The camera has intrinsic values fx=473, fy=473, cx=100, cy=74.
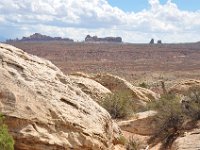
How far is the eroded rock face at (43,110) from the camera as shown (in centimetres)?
1049

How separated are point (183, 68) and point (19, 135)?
6987 cm

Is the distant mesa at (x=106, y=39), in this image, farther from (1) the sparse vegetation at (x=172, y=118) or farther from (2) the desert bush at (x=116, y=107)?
(1) the sparse vegetation at (x=172, y=118)

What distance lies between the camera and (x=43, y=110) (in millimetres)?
10906

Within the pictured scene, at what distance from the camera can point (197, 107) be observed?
57.9 feet

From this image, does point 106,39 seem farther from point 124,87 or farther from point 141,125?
point 141,125

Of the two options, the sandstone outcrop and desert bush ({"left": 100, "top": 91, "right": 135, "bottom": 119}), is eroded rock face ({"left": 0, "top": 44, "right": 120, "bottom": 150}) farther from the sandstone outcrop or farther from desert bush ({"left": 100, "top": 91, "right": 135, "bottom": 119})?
the sandstone outcrop

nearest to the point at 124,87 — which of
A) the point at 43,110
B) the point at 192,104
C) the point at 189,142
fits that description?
the point at 192,104

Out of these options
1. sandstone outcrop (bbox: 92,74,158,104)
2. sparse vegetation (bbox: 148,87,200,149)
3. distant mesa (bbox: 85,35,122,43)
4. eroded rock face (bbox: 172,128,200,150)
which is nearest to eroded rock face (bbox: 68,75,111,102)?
sandstone outcrop (bbox: 92,74,158,104)

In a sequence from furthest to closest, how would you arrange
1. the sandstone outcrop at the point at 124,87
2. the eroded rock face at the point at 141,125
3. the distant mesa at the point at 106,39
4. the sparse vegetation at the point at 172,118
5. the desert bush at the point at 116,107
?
the distant mesa at the point at 106,39 → the sandstone outcrop at the point at 124,87 → the desert bush at the point at 116,107 → the eroded rock face at the point at 141,125 → the sparse vegetation at the point at 172,118

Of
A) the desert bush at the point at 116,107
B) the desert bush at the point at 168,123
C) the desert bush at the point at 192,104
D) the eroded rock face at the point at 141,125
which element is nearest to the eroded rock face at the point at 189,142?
the desert bush at the point at 168,123

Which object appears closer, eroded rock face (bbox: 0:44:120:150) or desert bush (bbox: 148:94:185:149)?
eroded rock face (bbox: 0:44:120:150)

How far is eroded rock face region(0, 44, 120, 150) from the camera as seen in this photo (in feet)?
34.4

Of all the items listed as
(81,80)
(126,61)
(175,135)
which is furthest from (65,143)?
(126,61)

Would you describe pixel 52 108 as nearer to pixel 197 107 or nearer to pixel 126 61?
pixel 197 107
